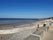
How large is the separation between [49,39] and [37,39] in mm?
2597

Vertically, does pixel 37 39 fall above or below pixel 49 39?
above

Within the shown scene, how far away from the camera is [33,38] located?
13.5ft

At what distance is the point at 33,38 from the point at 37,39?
237mm

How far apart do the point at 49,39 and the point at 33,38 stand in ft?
8.11

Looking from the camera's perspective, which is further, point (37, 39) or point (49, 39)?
point (49, 39)

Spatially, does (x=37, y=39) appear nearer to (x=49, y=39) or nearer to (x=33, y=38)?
(x=33, y=38)

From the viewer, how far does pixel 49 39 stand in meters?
6.32

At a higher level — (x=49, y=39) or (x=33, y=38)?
(x=33, y=38)

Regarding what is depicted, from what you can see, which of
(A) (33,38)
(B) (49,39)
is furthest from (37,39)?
(B) (49,39)

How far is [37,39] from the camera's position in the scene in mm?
3932

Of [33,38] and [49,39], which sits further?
[49,39]
